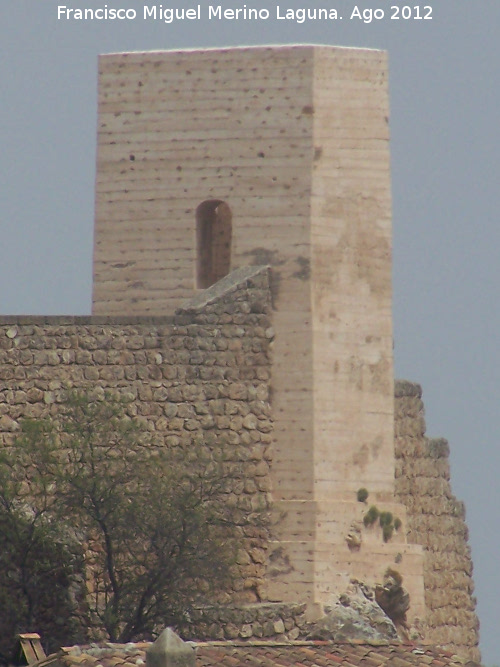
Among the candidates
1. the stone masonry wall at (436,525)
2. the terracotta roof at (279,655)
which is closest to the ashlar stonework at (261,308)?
the stone masonry wall at (436,525)

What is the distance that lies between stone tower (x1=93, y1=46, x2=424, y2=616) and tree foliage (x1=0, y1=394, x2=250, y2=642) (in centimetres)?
119

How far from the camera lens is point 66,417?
3331 cm

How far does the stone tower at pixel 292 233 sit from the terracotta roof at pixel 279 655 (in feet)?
13.0

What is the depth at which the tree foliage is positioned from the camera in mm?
32281

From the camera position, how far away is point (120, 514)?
32375mm

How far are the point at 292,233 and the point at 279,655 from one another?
6.66 metres

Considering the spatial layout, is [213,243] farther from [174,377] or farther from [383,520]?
[383,520]

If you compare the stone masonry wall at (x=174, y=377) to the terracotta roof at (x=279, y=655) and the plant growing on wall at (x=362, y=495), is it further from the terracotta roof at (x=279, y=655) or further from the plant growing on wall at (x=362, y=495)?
the terracotta roof at (x=279, y=655)

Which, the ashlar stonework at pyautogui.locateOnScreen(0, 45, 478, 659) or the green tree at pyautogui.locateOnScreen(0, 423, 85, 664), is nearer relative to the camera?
the green tree at pyautogui.locateOnScreen(0, 423, 85, 664)

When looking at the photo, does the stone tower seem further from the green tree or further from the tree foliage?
the green tree

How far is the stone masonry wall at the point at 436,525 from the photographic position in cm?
3603

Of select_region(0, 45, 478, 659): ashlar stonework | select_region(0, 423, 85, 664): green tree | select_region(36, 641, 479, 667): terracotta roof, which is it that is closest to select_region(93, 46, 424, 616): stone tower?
select_region(0, 45, 478, 659): ashlar stonework

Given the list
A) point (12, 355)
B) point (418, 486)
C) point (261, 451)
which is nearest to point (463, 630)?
point (418, 486)

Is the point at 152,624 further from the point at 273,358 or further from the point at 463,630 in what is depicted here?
the point at 463,630
